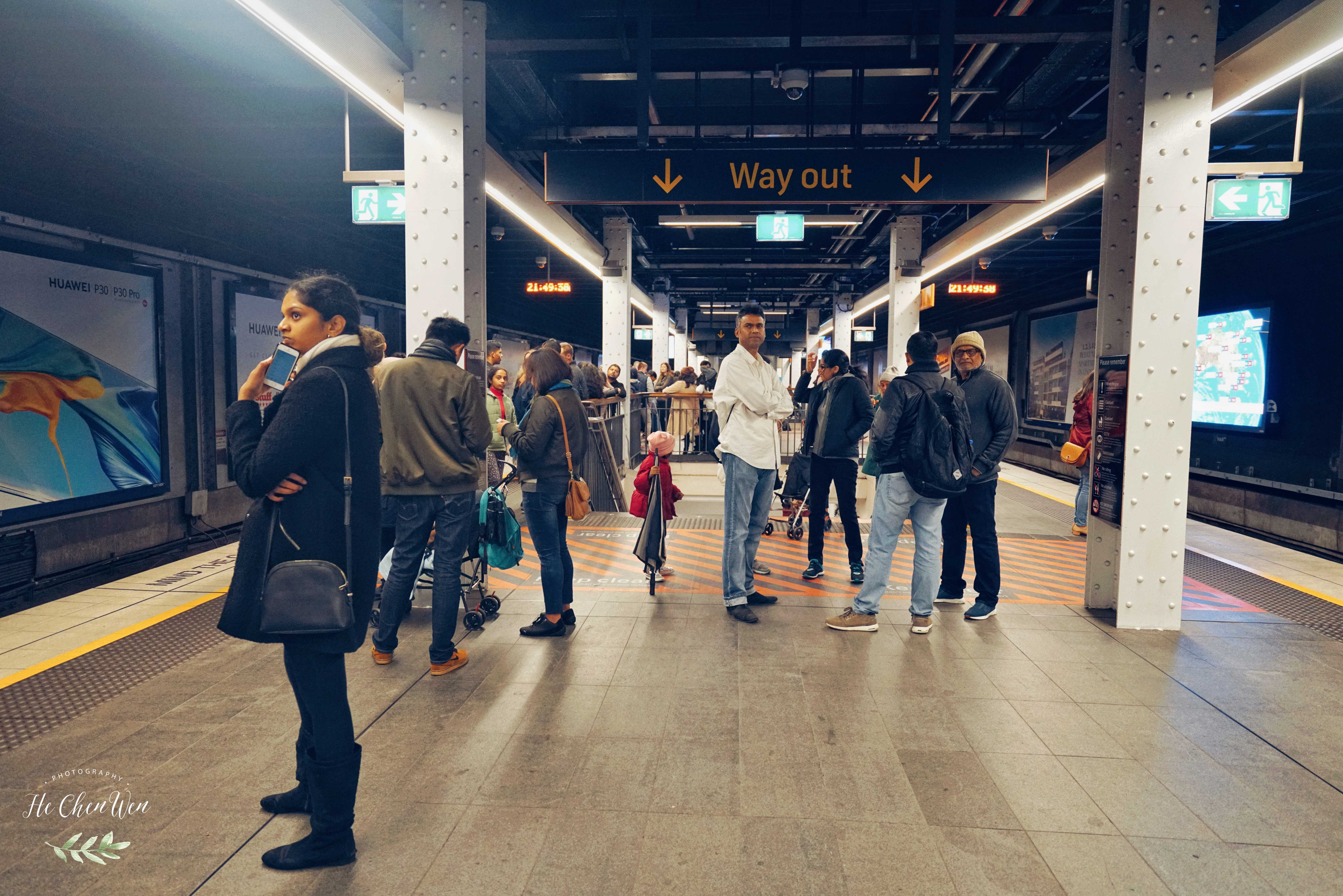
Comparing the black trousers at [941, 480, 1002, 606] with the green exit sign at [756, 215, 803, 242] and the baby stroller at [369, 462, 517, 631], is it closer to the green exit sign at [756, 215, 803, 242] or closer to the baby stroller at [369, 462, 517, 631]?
the baby stroller at [369, 462, 517, 631]

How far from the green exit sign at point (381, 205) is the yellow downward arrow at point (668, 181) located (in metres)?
1.88

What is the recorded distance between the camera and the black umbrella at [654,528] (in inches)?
203

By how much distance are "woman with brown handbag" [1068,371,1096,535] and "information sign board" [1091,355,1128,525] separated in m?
0.92

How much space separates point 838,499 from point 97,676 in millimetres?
4823

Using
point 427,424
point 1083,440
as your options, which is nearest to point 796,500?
point 1083,440

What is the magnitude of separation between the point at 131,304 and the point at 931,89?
803 centimetres

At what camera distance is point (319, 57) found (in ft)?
14.1

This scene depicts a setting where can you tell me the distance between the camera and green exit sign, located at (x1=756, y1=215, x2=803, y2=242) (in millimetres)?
9133

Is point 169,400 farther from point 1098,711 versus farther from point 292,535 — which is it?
point 1098,711

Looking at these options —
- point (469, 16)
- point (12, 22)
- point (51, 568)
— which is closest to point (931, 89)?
point (469, 16)

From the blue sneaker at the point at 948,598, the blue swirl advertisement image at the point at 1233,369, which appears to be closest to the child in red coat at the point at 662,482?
the blue sneaker at the point at 948,598

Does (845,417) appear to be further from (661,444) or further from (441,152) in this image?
(441,152)

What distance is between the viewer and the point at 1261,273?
934 cm

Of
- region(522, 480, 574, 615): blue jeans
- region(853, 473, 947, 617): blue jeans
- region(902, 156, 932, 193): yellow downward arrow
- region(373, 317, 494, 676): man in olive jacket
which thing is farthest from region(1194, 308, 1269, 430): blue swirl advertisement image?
region(373, 317, 494, 676): man in olive jacket
